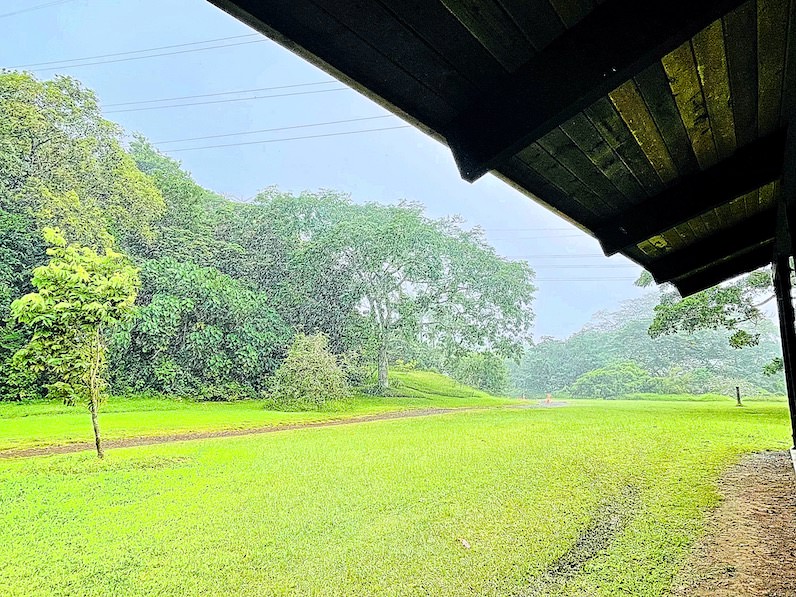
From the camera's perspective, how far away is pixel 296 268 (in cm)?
1692

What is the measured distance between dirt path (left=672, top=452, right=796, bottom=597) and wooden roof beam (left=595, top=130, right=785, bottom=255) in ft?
5.20

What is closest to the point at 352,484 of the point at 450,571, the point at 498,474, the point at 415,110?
the point at 498,474

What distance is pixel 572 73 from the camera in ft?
3.19

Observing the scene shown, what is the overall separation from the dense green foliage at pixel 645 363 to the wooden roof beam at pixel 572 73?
2379 centimetres

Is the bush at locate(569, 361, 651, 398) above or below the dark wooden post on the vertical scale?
below

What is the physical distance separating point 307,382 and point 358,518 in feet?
29.3

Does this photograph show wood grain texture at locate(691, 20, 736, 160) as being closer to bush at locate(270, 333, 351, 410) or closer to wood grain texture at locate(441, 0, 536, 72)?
wood grain texture at locate(441, 0, 536, 72)

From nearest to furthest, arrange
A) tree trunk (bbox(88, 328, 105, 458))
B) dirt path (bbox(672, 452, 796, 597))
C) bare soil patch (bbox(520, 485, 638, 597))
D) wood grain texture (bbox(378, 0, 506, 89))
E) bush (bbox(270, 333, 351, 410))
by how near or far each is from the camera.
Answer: wood grain texture (bbox(378, 0, 506, 89))
dirt path (bbox(672, 452, 796, 597))
bare soil patch (bbox(520, 485, 638, 597))
tree trunk (bbox(88, 328, 105, 458))
bush (bbox(270, 333, 351, 410))

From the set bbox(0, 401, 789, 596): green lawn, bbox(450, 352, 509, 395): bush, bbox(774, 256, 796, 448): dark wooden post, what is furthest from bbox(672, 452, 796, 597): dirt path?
bbox(450, 352, 509, 395): bush

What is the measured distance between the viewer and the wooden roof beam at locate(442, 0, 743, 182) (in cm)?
87

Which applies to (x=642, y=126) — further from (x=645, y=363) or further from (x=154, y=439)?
(x=645, y=363)

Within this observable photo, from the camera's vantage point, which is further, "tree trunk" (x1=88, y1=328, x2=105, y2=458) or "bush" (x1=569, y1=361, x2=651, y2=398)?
"bush" (x1=569, y1=361, x2=651, y2=398)

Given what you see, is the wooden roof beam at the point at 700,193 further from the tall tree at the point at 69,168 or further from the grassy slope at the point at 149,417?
the tall tree at the point at 69,168

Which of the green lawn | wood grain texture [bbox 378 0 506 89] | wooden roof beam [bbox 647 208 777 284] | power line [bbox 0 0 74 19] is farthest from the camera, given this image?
power line [bbox 0 0 74 19]
